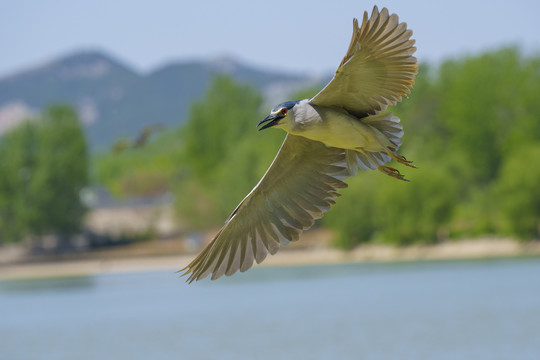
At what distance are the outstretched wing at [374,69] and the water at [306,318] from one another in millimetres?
11542

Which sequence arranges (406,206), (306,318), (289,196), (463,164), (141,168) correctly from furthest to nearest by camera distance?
(141,168) → (463,164) → (406,206) → (306,318) → (289,196)

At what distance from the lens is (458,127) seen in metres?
51.3

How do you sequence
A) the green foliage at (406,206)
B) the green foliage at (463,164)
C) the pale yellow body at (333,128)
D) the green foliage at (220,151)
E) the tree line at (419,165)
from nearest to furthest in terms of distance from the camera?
1. the pale yellow body at (333,128)
2. the green foliage at (463,164)
3. the green foliage at (406,206)
4. the tree line at (419,165)
5. the green foliage at (220,151)

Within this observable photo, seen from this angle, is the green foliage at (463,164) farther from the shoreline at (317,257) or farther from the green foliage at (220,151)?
the green foliage at (220,151)

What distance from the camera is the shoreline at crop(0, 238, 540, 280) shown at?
1529 inches

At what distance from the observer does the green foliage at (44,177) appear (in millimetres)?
55594

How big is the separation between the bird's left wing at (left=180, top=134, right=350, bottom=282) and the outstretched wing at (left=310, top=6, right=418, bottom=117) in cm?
66

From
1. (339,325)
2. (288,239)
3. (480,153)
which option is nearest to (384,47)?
(288,239)

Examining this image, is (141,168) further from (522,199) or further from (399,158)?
(399,158)

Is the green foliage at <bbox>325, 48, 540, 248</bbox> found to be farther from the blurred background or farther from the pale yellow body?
the pale yellow body

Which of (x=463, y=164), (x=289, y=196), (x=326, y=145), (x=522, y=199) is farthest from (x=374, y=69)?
(x=463, y=164)

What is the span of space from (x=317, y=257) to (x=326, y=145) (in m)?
40.1

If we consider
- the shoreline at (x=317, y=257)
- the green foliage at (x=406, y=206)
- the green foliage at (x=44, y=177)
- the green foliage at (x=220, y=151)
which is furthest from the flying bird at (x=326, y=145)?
the green foliage at (x=44, y=177)

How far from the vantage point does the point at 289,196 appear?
24.2 feet
